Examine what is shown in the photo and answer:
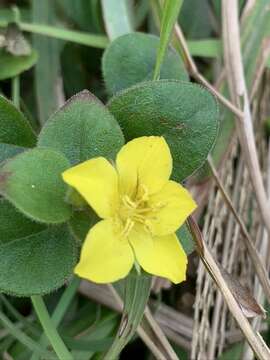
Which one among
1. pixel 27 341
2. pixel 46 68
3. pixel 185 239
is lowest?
pixel 27 341

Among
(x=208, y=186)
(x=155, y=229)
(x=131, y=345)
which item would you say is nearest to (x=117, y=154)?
(x=155, y=229)

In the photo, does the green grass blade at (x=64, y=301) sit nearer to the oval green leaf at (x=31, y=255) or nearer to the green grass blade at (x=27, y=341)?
the green grass blade at (x=27, y=341)

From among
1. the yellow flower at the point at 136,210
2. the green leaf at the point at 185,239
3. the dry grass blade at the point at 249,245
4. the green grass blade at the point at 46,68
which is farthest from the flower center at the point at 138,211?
the green grass blade at the point at 46,68

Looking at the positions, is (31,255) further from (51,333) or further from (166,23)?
(166,23)

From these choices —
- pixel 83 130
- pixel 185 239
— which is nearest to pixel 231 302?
pixel 185 239

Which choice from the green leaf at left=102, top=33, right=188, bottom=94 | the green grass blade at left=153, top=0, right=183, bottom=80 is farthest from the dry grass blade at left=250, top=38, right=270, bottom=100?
the green grass blade at left=153, top=0, right=183, bottom=80

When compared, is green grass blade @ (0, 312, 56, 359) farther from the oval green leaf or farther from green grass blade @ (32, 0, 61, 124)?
green grass blade @ (32, 0, 61, 124)
